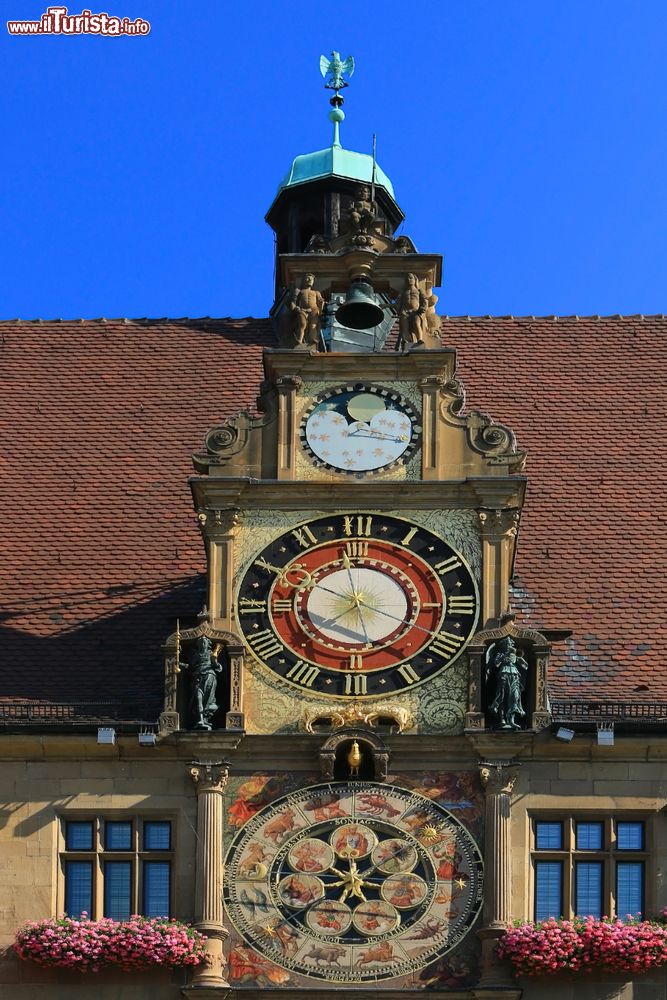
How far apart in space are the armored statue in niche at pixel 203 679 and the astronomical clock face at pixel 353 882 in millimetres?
1009

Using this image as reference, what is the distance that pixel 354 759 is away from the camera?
32.3 metres

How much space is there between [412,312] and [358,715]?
14.2 ft

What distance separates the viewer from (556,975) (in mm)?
31516

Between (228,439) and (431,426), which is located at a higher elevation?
(431,426)

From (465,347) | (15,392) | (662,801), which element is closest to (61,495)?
(15,392)

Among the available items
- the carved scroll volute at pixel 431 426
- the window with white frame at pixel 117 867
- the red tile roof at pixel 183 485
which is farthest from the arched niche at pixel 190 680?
the carved scroll volute at pixel 431 426

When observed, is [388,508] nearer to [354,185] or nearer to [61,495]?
[61,495]

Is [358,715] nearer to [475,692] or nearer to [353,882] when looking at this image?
[475,692]

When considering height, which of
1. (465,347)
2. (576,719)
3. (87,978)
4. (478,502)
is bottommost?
(87,978)

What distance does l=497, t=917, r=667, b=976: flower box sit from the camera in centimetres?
3141

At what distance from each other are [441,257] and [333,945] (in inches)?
286

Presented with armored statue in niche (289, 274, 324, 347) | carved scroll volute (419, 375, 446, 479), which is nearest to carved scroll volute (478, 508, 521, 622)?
carved scroll volute (419, 375, 446, 479)

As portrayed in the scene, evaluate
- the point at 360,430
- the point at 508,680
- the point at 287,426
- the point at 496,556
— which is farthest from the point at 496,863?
the point at 287,426

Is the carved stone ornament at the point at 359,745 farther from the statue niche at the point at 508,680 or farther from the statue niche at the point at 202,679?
the statue niche at the point at 202,679
